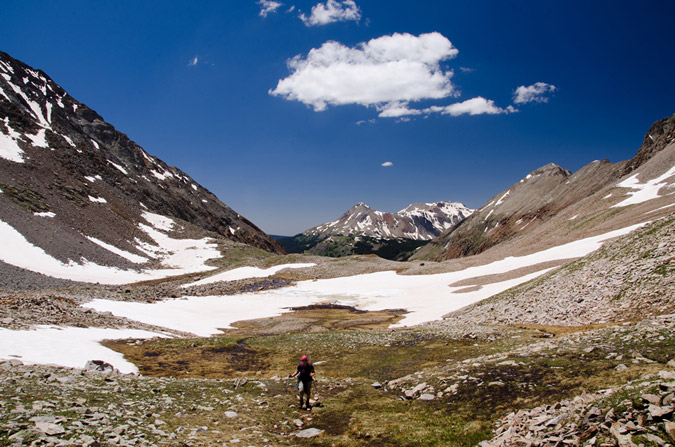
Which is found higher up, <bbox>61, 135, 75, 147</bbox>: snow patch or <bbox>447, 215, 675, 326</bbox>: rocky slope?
<bbox>61, 135, 75, 147</bbox>: snow patch

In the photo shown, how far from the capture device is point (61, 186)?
128m

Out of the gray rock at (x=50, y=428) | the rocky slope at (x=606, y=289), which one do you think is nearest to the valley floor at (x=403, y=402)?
the gray rock at (x=50, y=428)

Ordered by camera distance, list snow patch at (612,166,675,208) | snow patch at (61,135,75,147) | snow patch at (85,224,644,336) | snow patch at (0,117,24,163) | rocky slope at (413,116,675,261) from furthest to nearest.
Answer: snow patch at (61,135,75,147)
snow patch at (0,117,24,163)
snow patch at (612,166,675,208)
rocky slope at (413,116,675,261)
snow patch at (85,224,644,336)

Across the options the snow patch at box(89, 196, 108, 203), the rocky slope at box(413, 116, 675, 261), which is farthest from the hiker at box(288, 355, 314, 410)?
the snow patch at box(89, 196, 108, 203)

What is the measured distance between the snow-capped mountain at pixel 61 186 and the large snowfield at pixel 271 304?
53.2 metres

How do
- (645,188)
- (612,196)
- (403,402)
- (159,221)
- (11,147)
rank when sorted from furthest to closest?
(159,221)
(11,147)
(612,196)
(645,188)
(403,402)

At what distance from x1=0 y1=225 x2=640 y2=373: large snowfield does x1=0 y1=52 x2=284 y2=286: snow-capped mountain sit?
53.2m

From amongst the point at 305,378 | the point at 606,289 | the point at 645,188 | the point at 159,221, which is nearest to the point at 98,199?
the point at 159,221

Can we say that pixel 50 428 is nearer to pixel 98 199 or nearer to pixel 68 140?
pixel 98 199

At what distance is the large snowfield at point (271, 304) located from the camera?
2370 centimetres

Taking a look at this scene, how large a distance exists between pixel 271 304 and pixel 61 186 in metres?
109

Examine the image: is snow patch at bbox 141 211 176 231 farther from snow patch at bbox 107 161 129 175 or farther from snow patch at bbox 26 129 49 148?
snow patch at bbox 26 129 49 148

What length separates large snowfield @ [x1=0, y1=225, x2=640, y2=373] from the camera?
23703 millimetres

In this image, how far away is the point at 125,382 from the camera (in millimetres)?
17125
